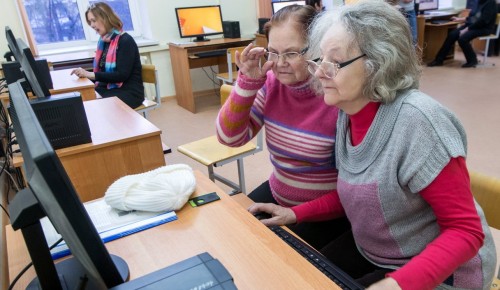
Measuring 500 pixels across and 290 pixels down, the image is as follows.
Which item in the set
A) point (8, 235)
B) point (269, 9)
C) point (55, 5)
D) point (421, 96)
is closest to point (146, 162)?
point (8, 235)

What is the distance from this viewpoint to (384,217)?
970 mm

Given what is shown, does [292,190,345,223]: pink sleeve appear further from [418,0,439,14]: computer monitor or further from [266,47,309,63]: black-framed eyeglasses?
[418,0,439,14]: computer monitor

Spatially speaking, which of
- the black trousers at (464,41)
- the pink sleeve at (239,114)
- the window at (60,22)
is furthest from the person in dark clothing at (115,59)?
the black trousers at (464,41)

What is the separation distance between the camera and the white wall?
4.63 metres

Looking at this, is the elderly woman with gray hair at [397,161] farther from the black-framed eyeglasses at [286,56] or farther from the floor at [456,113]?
the floor at [456,113]

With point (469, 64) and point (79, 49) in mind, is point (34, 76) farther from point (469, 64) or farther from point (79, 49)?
point (469, 64)

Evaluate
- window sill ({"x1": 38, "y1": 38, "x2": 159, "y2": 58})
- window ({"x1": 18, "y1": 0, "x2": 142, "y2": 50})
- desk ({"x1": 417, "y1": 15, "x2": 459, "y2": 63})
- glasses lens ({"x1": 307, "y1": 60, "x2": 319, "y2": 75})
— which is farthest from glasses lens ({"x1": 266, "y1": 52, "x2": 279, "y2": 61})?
desk ({"x1": 417, "y1": 15, "x2": 459, "y2": 63})

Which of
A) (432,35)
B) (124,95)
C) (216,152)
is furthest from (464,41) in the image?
(216,152)

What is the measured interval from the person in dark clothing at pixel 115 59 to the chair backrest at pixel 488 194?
8.72 ft

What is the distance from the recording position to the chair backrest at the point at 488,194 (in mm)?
1015

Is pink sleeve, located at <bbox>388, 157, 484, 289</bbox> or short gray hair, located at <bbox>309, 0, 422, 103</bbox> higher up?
short gray hair, located at <bbox>309, 0, 422, 103</bbox>

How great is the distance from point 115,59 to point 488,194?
2854 millimetres

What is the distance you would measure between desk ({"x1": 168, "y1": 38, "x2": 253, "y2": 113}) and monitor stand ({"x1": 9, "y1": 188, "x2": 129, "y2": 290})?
3.68 meters

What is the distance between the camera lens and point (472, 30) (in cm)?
566
